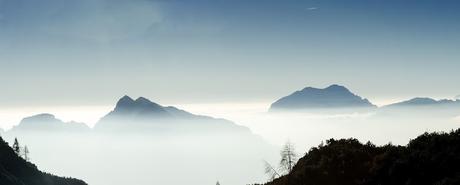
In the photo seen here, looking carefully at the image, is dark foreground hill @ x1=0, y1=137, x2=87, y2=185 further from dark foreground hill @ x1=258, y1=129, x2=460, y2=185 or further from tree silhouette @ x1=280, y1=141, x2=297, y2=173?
dark foreground hill @ x1=258, y1=129, x2=460, y2=185

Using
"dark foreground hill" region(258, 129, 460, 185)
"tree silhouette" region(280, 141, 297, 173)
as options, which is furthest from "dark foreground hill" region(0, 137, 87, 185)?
"dark foreground hill" region(258, 129, 460, 185)

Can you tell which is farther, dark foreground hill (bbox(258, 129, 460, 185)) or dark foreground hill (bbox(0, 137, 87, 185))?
dark foreground hill (bbox(0, 137, 87, 185))

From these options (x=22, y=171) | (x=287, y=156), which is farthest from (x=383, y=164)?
(x=22, y=171)

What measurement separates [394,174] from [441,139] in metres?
2.16

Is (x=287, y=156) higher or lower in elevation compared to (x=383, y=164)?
higher

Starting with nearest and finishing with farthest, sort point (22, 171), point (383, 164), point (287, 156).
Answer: point (383, 164)
point (287, 156)
point (22, 171)

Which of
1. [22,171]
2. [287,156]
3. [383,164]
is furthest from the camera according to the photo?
[22,171]

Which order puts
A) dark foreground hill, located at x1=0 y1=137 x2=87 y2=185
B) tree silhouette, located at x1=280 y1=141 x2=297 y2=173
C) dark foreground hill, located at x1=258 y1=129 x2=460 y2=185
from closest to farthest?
dark foreground hill, located at x1=258 y1=129 x2=460 y2=185, tree silhouette, located at x1=280 y1=141 x2=297 y2=173, dark foreground hill, located at x1=0 y1=137 x2=87 y2=185

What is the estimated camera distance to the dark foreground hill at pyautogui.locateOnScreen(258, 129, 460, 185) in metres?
18.0

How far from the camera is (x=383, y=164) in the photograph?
20516mm

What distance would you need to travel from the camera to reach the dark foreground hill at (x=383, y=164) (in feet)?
59.1

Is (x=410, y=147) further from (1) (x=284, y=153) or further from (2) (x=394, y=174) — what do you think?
(1) (x=284, y=153)

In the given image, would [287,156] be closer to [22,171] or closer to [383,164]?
[383,164]

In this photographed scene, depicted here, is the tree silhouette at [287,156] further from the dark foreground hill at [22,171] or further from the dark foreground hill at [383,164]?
the dark foreground hill at [22,171]
